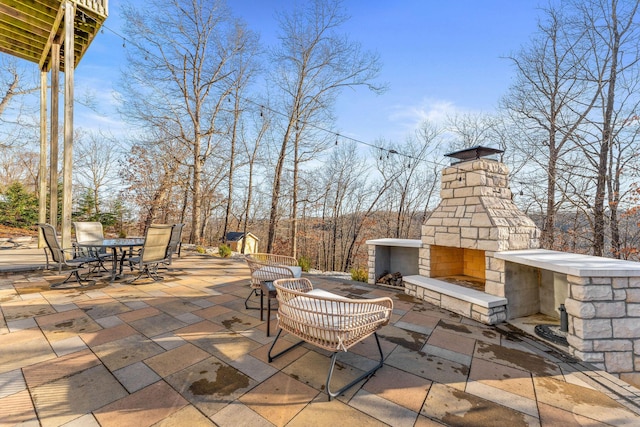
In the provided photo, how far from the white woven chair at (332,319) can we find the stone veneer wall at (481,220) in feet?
7.08

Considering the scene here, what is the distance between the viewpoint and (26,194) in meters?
9.95

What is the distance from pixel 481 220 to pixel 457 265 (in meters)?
1.36

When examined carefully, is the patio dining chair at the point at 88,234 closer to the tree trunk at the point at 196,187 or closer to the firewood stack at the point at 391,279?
the tree trunk at the point at 196,187

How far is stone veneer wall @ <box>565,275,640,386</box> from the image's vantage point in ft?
7.79

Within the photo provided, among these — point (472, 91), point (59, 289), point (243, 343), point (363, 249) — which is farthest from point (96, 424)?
point (363, 249)

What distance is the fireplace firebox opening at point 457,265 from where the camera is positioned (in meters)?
4.16

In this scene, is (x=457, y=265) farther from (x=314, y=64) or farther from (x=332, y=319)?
(x=314, y=64)

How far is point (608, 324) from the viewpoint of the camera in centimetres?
241

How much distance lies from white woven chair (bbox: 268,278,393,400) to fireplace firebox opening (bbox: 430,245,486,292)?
2595mm

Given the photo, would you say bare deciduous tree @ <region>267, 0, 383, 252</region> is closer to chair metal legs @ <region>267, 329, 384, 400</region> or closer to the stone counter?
chair metal legs @ <region>267, 329, 384, 400</region>

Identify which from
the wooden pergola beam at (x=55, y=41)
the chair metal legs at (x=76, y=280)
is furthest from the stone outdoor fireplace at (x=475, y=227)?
the wooden pergola beam at (x=55, y=41)

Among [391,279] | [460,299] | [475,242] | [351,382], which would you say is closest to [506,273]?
[475,242]

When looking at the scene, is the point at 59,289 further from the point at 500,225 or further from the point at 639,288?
the point at 639,288

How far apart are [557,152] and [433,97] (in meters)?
4.01
